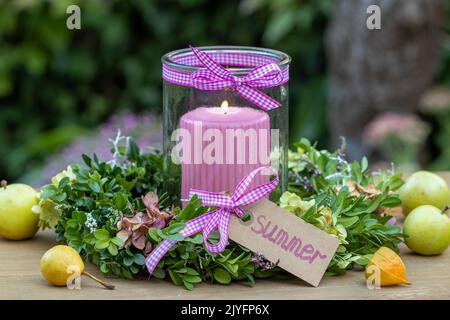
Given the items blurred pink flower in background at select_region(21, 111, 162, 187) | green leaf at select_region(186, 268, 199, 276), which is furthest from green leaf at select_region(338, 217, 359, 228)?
blurred pink flower in background at select_region(21, 111, 162, 187)

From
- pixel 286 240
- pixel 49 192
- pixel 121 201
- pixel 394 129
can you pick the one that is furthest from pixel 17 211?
pixel 394 129

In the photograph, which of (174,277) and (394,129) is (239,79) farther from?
(394,129)

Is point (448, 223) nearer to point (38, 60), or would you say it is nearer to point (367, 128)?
point (367, 128)

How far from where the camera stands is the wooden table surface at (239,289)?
1.09 metres

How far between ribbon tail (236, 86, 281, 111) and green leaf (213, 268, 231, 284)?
0.24m

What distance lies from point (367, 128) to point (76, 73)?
1.12m

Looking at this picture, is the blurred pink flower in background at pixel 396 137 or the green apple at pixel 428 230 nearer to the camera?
the green apple at pixel 428 230

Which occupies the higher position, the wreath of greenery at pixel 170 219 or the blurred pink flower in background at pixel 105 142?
the wreath of greenery at pixel 170 219

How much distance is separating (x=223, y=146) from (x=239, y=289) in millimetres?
193

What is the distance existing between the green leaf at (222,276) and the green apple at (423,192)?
0.39 meters

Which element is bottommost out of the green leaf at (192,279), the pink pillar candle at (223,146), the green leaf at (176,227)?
the green leaf at (192,279)

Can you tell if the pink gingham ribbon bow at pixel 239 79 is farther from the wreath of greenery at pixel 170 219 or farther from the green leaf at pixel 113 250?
the green leaf at pixel 113 250

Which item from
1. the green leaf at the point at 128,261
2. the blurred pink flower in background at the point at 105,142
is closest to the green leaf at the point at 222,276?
the green leaf at the point at 128,261

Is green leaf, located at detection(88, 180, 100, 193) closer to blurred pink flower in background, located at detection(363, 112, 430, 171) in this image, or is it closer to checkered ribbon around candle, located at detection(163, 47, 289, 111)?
checkered ribbon around candle, located at detection(163, 47, 289, 111)
